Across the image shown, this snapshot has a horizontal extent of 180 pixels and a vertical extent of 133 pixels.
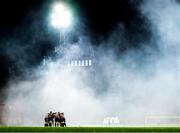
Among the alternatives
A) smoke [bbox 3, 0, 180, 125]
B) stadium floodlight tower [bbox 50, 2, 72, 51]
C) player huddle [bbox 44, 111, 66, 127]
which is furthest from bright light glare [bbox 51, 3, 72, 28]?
player huddle [bbox 44, 111, 66, 127]

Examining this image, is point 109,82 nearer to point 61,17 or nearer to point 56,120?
point 61,17

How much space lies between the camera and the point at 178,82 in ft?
104

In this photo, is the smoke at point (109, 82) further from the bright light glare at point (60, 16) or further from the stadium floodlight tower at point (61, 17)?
the bright light glare at point (60, 16)

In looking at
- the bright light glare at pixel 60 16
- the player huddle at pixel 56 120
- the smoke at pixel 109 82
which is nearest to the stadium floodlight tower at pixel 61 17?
the bright light glare at pixel 60 16

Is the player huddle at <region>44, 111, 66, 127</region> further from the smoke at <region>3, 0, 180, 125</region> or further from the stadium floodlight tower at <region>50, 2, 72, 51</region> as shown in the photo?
the stadium floodlight tower at <region>50, 2, 72, 51</region>

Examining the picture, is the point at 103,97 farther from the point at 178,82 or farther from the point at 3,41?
the point at 3,41

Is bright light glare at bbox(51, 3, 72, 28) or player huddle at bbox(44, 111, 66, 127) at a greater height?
bright light glare at bbox(51, 3, 72, 28)

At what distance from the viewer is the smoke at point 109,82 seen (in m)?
32.2

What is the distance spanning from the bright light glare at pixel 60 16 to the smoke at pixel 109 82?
2.78m

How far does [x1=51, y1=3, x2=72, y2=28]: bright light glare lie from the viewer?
115 feet

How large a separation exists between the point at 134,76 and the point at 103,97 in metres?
3.68

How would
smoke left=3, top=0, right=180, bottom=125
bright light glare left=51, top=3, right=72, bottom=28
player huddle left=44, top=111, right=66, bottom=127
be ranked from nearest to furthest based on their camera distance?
player huddle left=44, top=111, right=66, bottom=127, smoke left=3, top=0, right=180, bottom=125, bright light glare left=51, top=3, right=72, bottom=28

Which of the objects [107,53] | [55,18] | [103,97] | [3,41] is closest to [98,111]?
[103,97]

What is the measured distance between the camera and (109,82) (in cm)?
3697
